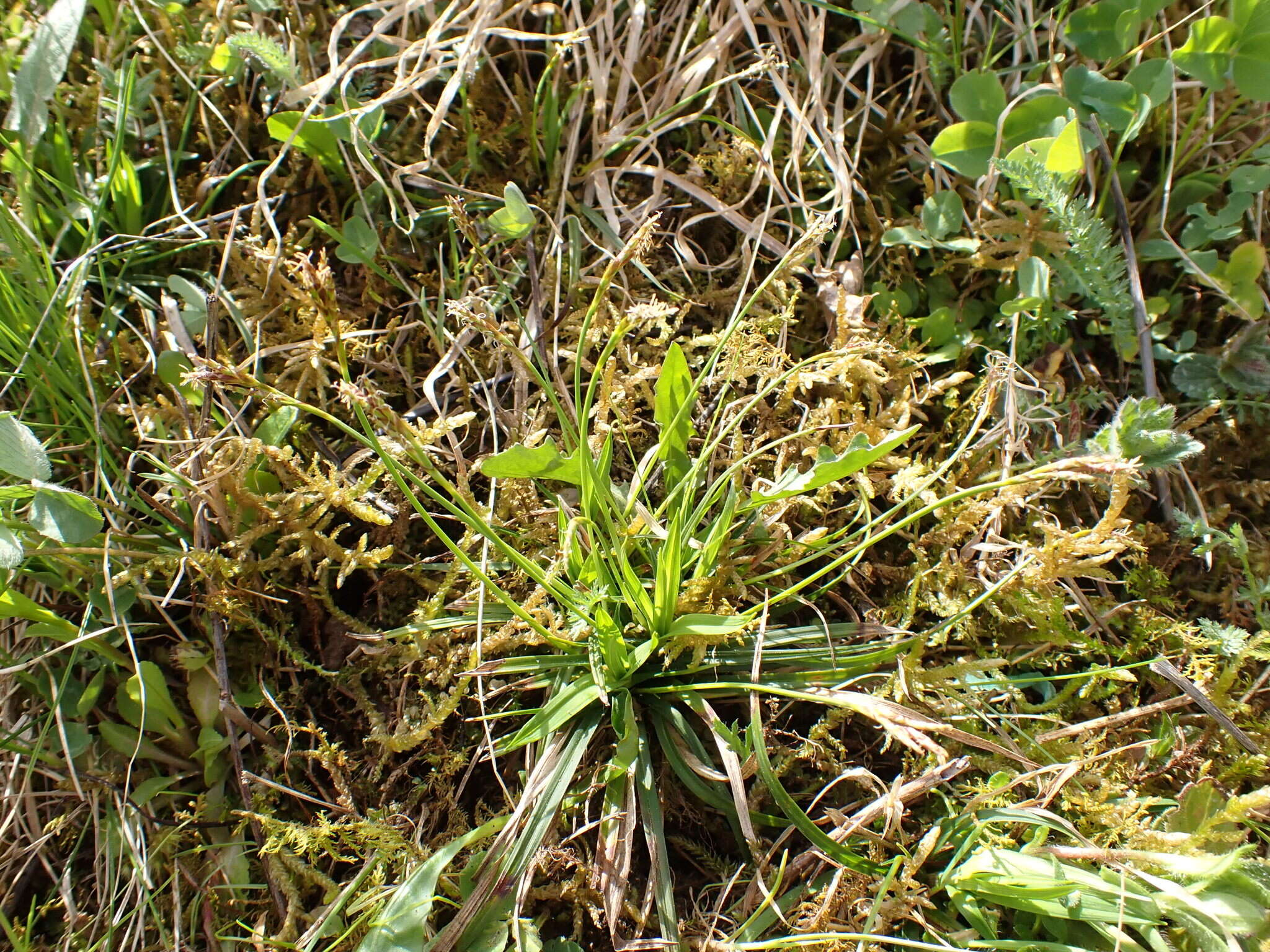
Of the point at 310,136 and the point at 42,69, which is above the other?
the point at 42,69

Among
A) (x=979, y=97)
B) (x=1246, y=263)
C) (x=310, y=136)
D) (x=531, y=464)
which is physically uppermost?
(x=310, y=136)

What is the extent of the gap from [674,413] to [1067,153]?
2.46ft

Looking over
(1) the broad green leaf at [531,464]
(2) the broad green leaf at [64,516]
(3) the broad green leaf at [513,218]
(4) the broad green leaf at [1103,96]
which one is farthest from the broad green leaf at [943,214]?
(2) the broad green leaf at [64,516]

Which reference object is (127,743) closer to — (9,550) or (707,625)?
(9,550)

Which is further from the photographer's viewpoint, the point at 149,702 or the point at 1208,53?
the point at 1208,53

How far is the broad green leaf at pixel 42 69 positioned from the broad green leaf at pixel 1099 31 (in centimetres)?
181

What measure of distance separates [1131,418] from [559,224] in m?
1.05

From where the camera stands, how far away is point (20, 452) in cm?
113

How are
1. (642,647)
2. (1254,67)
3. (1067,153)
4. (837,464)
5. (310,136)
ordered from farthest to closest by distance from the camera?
(310,136)
(1254,67)
(1067,153)
(642,647)
(837,464)

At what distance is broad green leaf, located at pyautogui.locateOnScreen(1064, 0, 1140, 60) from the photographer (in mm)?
1446

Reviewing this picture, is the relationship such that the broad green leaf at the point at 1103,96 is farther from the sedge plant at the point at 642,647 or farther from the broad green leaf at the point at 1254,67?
the sedge plant at the point at 642,647

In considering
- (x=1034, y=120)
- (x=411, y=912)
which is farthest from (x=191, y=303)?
(x=1034, y=120)

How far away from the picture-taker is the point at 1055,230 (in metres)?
1.47

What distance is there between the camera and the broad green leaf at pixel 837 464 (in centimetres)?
99
